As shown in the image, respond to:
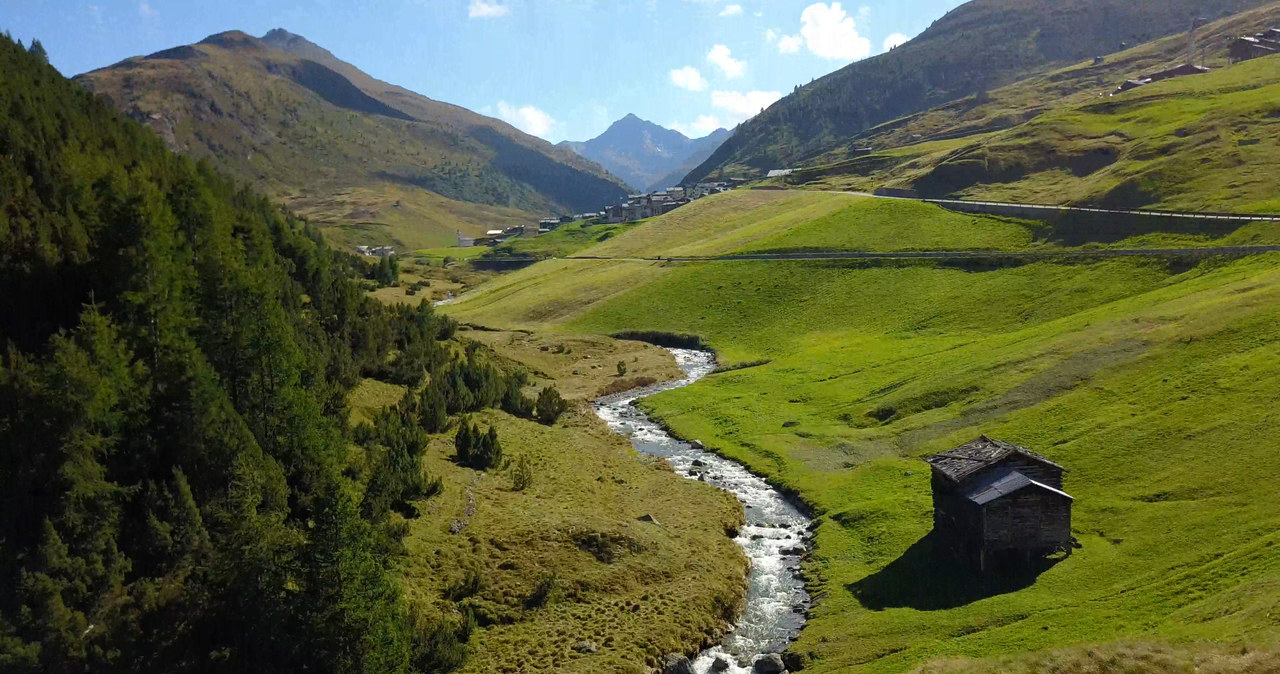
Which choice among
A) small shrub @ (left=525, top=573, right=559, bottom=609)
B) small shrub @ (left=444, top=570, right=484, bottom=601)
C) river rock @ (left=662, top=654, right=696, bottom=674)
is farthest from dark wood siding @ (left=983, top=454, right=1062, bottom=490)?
small shrub @ (left=444, top=570, right=484, bottom=601)

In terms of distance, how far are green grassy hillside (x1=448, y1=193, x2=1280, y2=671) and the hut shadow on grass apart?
136mm

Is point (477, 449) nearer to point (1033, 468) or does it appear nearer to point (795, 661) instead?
point (795, 661)

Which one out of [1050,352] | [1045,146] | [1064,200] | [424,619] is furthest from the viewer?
[1045,146]

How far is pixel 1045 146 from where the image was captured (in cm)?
15738

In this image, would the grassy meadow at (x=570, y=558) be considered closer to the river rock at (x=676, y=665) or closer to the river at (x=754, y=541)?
the river rock at (x=676, y=665)

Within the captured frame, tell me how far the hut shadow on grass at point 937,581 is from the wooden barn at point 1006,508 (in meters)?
0.53

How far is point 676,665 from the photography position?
1575 inches

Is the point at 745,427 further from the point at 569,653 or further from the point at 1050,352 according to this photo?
the point at 569,653

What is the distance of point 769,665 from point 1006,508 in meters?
14.2

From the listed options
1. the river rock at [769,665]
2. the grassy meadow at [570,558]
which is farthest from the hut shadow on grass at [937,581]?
the grassy meadow at [570,558]

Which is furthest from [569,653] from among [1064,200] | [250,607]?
[1064,200]

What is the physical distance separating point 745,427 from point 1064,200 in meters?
76.1

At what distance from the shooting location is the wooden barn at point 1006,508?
141 ft

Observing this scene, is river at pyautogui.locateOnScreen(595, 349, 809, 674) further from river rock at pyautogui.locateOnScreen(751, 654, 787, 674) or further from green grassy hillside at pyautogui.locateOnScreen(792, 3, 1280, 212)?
green grassy hillside at pyautogui.locateOnScreen(792, 3, 1280, 212)
